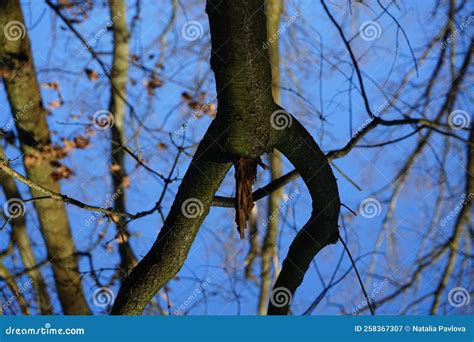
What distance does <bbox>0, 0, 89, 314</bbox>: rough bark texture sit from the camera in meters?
3.73

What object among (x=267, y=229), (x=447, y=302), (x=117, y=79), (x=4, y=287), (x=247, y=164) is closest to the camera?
(x=247, y=164)

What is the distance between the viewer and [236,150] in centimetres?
215

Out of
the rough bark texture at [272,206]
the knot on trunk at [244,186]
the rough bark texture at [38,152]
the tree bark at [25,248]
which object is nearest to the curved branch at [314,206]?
the knot on trunk at [244,186]

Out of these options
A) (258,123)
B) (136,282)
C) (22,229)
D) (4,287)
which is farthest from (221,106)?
(22,229)

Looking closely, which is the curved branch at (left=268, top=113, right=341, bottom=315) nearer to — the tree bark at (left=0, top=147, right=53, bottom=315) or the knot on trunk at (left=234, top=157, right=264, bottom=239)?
the knot on trunk at (left=234, top=157, right=264, bottom=239)

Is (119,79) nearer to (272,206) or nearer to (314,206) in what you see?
(272,206)

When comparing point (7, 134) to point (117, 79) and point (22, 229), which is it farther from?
point (117, 79)

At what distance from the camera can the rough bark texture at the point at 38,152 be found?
3.73 m

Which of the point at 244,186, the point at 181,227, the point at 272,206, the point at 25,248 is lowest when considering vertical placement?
the point at 181,227

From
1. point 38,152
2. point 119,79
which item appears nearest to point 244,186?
point 38,152

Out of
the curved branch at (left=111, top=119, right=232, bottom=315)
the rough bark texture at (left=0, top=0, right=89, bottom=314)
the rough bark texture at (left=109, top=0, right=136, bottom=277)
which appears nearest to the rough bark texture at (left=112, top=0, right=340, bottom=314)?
the curved branch at (left=111, top=119, right=232, bottom=315)

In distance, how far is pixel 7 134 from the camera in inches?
155

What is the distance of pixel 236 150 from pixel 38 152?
225 cm

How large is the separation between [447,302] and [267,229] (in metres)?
1.41
